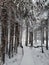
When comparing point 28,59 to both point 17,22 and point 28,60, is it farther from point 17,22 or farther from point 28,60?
point 17,22

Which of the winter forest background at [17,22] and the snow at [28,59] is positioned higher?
the winter forest background at [17,22]

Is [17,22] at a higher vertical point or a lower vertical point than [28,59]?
higher

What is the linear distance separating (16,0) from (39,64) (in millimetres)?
7160

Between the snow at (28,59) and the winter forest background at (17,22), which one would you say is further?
the snow at (28,59)

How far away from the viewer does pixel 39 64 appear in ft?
55.4

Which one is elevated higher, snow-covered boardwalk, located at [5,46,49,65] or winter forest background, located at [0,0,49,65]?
winter forest background, located at [0,0,49,65]

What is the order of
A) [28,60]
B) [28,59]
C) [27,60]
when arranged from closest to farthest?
[27,60]
[28,60]
[28,59]

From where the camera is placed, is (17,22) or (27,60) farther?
(17,22)

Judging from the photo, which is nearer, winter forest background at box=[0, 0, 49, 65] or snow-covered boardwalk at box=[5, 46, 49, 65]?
winter forest background at box=[0, 0, 49, 65]

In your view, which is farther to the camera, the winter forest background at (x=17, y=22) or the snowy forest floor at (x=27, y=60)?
the snowy forest floor at (x=27, y=60)

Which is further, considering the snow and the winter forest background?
the snow

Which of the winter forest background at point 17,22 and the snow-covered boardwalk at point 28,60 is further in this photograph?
the snow-covered boardwalk at point 28,60

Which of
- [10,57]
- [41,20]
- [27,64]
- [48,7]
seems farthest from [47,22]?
[27,64]

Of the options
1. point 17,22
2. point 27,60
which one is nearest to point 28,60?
point 27,60
